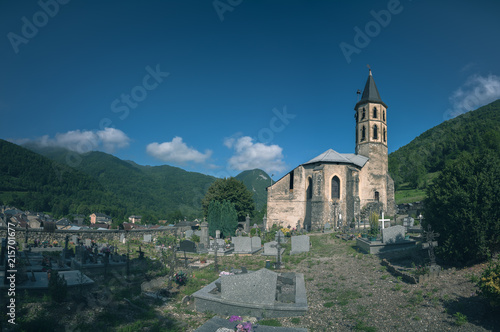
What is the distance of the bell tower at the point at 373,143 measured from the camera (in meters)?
33.5

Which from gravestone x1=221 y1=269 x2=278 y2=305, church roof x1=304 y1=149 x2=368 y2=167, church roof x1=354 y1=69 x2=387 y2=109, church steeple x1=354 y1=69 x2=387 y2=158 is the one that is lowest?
gravestone x1=221 y1=269 x2=278 y2=305

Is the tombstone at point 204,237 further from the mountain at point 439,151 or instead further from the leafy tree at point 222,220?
the mountain at point 439,151

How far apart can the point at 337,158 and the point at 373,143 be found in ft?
16.6

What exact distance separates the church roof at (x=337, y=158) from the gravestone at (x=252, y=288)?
1021 inches

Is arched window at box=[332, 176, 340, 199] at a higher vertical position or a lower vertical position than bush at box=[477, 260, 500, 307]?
higher

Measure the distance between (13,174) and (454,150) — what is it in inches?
4895

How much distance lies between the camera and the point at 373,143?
34594 mm

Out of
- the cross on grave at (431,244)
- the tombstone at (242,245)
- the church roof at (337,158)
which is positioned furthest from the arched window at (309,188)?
the cross on grave at (431,244)

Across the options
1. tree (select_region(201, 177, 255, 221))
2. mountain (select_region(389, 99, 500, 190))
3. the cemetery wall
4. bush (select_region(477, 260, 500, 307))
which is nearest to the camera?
bush (select_region(477, 260, 500, 307))

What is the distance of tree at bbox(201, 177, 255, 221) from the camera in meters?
41.9

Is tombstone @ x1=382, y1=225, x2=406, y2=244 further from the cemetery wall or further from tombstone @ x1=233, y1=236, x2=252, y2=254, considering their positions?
the cemetery wall

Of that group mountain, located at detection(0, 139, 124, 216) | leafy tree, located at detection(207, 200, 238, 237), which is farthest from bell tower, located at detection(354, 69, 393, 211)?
mountain, located at detection(0, 139, 124, 216)

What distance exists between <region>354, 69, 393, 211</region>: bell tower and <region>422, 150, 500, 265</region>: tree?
78.5 ft

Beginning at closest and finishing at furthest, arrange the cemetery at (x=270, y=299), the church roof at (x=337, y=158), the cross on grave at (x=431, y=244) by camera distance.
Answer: the cemetery at (x=270, y=299)
the cross on grave at (x=431, y=244)
the church roof at (x=337, y=158)
